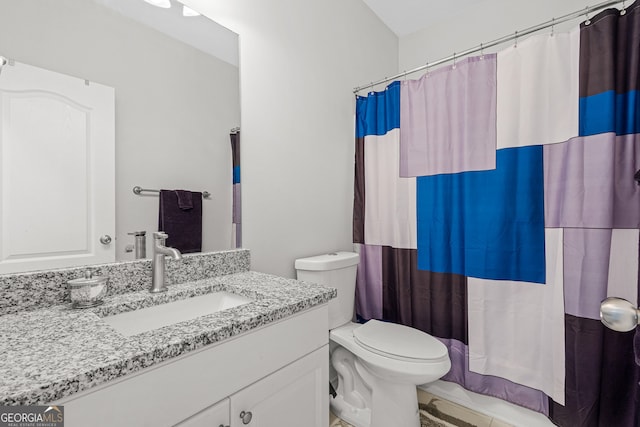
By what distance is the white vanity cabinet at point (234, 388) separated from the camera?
59 centimetres

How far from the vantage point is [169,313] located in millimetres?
1023

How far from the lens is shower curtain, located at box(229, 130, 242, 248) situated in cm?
138

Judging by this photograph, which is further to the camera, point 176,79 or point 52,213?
point 176,79

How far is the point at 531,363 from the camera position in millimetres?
1399

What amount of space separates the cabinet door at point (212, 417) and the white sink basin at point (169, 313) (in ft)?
1.15

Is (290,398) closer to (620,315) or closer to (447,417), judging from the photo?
(620,315)

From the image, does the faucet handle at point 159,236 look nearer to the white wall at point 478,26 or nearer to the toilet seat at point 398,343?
the toilet seat at point 398,343

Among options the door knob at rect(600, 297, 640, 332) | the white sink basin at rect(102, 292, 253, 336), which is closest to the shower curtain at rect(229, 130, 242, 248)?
the white sink basin at rect(102, 292, 253, 336)

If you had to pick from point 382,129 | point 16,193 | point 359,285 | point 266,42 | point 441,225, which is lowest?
point 359,285

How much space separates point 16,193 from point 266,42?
1.19 meters

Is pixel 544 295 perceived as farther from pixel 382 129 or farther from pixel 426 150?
pixel 382 129

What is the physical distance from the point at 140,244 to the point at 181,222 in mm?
172

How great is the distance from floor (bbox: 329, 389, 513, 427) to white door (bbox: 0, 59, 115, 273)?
57.6 inches

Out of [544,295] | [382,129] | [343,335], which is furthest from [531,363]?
[382,129]
